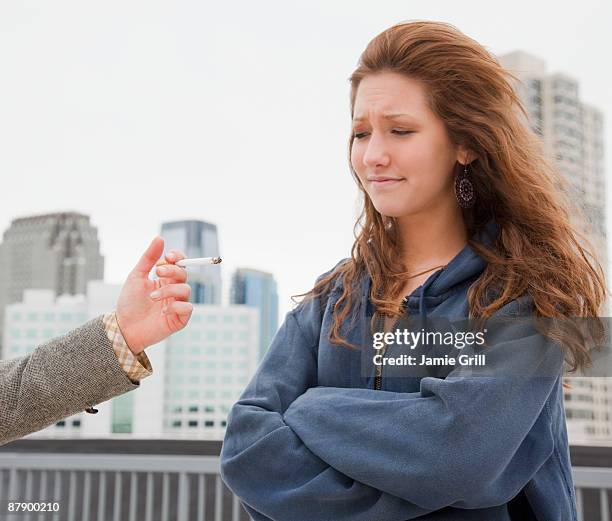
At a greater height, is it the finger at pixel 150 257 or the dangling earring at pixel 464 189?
the dangling earring at pixel 464 189

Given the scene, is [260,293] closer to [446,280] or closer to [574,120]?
[574,120]

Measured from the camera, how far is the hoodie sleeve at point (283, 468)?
0.73 meters

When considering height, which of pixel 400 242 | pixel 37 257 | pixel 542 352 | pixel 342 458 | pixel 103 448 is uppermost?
pixel 37 257

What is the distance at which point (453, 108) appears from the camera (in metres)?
0.83

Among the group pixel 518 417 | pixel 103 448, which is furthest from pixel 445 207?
pixel 103 448

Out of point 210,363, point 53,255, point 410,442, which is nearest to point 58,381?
point 410,442

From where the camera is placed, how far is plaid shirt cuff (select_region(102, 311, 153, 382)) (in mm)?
758

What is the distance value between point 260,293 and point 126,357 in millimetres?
24420

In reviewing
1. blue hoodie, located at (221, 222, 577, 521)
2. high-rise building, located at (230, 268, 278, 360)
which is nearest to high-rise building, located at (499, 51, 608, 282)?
high-rise building, located at (230, 268, 278, 360)

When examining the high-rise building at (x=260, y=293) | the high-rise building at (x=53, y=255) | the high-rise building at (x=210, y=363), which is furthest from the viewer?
the high-rise building at (x=210, y=363)

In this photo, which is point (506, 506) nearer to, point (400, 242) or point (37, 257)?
point (400, 242)

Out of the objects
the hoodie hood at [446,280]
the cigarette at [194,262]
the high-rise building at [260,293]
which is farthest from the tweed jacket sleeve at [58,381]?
the high-rise building at [260,293]

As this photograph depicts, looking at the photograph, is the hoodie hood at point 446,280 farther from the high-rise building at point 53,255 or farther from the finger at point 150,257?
the high-rise building at point 53,255

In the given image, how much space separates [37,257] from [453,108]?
26800 mm
